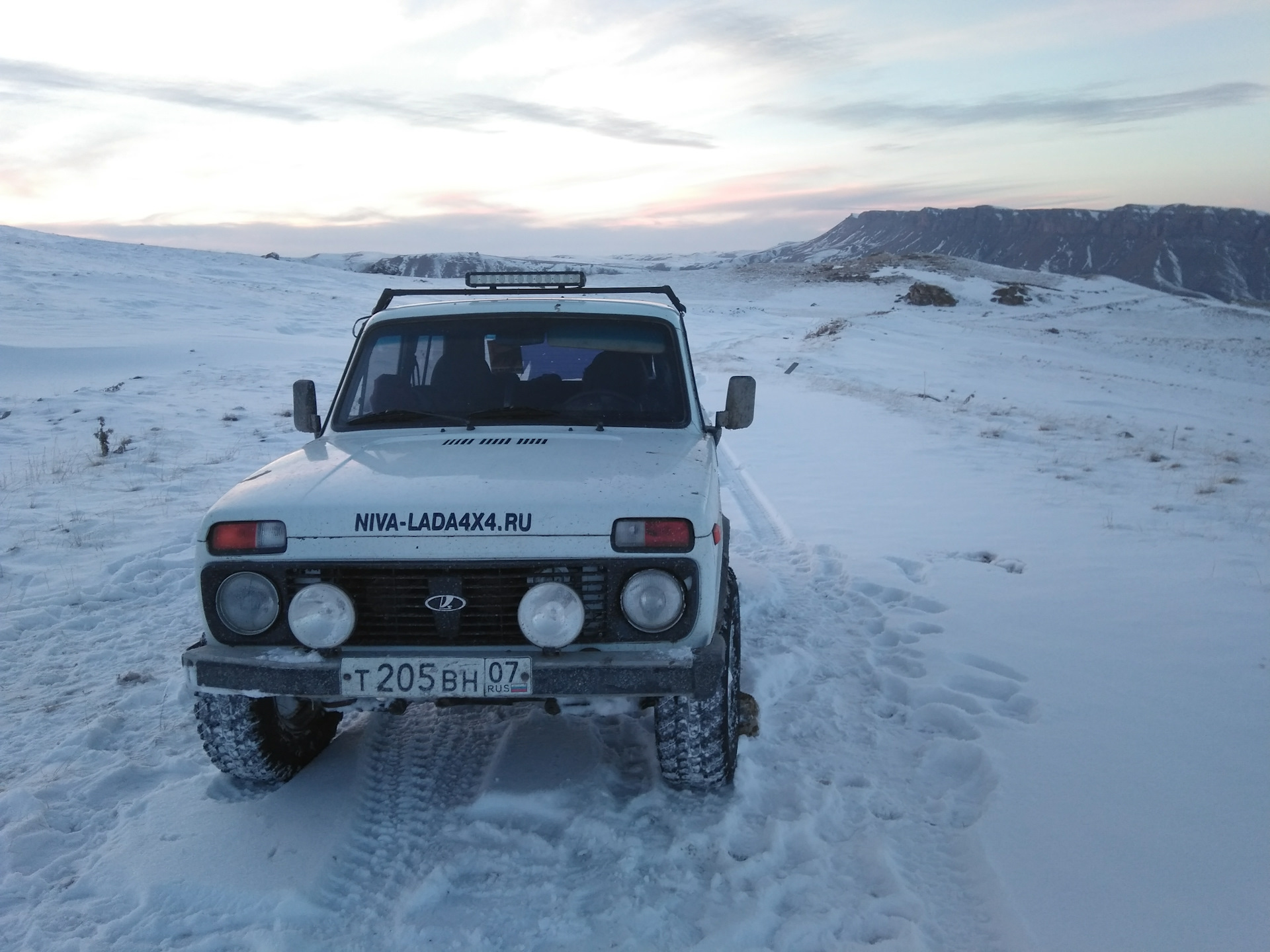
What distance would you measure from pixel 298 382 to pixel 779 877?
129 inches

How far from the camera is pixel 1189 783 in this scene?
356cm

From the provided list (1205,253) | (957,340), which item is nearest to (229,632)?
(957,340)

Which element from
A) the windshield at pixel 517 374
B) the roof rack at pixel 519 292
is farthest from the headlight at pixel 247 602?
the roof rack at pixel 519 292

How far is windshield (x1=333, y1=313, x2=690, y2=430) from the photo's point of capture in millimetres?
4266

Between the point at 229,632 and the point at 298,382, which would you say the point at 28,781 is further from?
the point at 298,382

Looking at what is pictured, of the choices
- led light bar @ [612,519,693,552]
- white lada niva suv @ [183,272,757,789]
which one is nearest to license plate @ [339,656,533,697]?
white lada niva suv @ [183,272,757,789]

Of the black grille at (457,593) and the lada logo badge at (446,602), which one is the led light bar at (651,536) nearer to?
the black grille at (457,593)

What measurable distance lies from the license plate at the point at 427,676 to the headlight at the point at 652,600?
41 centimetres

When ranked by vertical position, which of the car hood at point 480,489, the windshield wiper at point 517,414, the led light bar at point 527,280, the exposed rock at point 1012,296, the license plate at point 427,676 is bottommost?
the exposed rock at point 1012,296

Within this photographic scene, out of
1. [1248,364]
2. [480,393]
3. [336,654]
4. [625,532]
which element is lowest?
[1248,364]

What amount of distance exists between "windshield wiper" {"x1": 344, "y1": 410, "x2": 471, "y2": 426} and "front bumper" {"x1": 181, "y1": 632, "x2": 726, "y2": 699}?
4.49 ft

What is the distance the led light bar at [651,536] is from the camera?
3076mm

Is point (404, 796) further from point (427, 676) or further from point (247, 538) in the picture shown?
point (247, 538)

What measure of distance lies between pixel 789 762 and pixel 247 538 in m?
2.34
